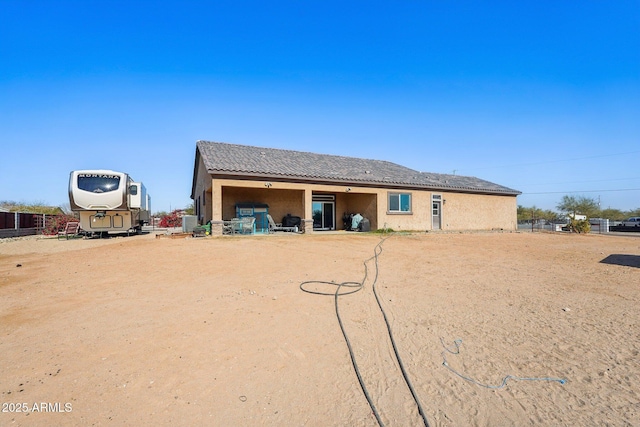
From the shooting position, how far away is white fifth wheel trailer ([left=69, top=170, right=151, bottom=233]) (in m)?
13.5

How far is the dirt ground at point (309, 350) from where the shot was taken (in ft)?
7.79

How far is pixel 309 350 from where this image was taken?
3.32 metres

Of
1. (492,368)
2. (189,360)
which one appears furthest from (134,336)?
(492,368)

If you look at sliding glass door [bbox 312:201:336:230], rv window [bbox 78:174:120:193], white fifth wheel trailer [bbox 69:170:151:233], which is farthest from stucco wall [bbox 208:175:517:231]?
rv window [bbox 78:174:120:193]

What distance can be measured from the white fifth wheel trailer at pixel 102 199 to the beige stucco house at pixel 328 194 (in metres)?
3.77

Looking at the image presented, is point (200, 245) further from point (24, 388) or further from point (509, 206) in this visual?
point (509, 206)

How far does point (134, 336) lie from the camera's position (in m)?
3.53

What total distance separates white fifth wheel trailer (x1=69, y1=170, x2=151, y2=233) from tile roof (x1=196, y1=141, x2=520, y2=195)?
402 cm

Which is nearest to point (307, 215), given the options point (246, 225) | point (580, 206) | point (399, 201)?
point (246, 225)

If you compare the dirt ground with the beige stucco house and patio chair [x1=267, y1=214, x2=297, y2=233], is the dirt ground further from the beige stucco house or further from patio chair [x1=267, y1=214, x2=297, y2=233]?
patio chair [x1=267, y1=214, x2=297, y2=233]

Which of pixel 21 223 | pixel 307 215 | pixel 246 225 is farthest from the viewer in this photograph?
pixel 21 223

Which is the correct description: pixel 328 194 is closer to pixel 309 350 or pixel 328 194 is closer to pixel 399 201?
pixel 399 201

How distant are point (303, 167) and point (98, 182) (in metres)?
10.0

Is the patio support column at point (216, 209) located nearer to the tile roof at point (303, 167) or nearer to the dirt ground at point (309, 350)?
the tile roof at point (303, 167)
